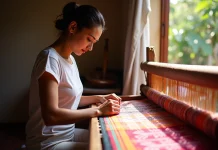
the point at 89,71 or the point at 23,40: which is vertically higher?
the point at 23,40

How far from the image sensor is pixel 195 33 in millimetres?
3348

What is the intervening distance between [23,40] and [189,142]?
7.94 feet

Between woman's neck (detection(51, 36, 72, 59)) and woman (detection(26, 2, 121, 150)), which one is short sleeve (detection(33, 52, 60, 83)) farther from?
woman's neck (detection(51, 36, 72, 59))

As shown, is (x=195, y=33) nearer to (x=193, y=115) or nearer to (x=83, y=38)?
(x=83, y=38)

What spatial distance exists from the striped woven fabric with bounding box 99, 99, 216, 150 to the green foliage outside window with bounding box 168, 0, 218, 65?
6.04 feet

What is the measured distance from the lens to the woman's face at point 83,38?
970 mm

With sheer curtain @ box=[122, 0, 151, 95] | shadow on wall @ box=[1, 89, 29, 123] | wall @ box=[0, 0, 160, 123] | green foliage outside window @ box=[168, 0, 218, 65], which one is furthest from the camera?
green foliage outside window @ box=[168, 0, 218, 65]

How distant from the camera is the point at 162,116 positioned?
902 millimetres

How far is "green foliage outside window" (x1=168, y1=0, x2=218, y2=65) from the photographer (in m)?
2.79

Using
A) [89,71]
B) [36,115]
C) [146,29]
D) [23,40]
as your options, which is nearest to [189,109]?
[36,115]

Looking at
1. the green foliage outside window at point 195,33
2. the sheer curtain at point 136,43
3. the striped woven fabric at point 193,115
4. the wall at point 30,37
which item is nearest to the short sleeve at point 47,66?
the striped woven fabric at point 193,115

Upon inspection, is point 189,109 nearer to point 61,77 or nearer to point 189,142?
point 189,142

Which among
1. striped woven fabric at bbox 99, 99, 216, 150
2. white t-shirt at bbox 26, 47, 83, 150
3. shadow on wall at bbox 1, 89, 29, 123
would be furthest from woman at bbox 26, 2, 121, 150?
shadow on wall at bbox 1, 89, 29, 123

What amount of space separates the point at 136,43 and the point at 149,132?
1034 mm
